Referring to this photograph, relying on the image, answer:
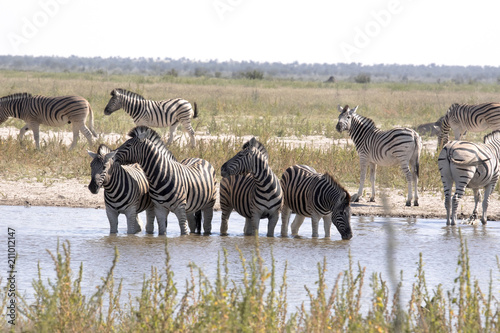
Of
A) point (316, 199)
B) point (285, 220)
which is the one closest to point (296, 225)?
point (285, 220)

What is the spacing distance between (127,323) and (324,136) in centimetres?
1399

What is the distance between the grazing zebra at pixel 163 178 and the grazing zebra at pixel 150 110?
7.45 m

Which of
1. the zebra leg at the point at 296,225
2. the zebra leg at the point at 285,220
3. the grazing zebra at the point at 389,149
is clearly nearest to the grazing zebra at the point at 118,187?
the zebra leg at the point at 285,220

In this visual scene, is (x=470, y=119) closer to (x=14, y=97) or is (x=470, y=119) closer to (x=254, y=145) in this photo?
(x=254, y=145)

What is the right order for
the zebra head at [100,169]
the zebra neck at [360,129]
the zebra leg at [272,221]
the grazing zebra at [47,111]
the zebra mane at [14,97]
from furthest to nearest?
the zebra mane at [14,97] < the grazing zebra at [47,111] < the zebra neck at [360,129] < the zebra leg at [272,221] < the zebra head at [100,169]

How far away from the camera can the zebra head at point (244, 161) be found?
8.39 metres

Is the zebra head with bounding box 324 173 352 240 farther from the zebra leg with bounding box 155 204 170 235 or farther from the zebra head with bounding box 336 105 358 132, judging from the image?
the zebra head with bounding box 336 105 358 132

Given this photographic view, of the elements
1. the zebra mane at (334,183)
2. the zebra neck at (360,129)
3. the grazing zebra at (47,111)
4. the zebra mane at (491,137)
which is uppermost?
the grazing zebra at (47,111)

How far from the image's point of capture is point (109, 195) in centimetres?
843

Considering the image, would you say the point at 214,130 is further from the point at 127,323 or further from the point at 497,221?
the point at 127,323

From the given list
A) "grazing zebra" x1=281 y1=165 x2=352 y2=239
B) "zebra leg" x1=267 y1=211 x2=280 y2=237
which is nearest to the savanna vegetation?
"grazing zebra" x1=281 y1=165 x2=352 y2=239

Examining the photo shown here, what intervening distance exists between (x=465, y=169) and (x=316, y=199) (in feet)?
8.15

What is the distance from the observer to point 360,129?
40.8 ft

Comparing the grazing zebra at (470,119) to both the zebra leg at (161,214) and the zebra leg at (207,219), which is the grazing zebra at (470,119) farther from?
the zebra leg at (161,214)
